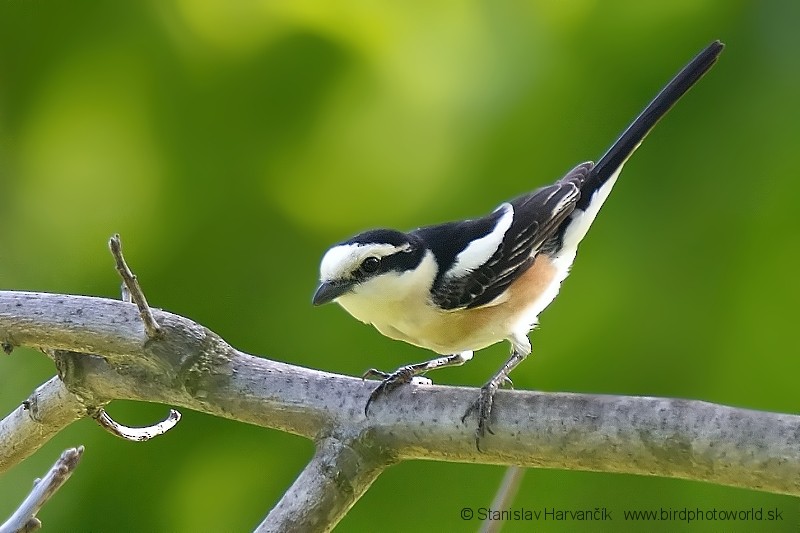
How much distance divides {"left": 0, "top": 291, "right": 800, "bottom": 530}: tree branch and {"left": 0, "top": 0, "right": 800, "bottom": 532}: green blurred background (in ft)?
2.56

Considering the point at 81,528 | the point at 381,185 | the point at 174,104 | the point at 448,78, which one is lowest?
the point at 81,528

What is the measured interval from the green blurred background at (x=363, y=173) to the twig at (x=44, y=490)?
2.95 feet

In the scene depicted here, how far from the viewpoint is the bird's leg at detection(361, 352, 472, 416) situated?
0.81m

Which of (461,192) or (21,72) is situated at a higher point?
(21,72)

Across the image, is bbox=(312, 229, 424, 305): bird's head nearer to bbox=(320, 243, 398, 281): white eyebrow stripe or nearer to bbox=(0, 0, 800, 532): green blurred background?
bbox=(320, 243, 398, 281): white eyebrow stripe

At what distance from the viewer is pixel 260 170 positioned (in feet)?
5.57

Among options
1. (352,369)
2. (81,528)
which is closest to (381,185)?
(352,369)

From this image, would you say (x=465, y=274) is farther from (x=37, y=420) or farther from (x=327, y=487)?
(x=37, y=420)

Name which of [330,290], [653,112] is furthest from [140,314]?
[653,112]

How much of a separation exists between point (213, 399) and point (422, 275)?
1.08 ft

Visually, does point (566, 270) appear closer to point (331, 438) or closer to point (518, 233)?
point (518, 233)

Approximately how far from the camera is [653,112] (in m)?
1.12

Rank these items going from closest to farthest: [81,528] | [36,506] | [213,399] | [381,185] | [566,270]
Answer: [36,506], [213,399], [566,270], [81,528], [381,185]

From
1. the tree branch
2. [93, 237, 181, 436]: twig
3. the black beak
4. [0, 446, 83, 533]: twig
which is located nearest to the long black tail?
the black beak
